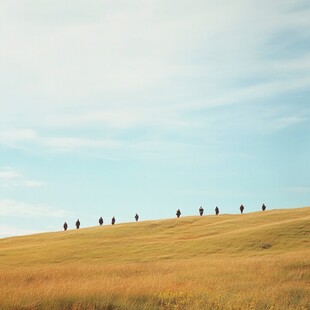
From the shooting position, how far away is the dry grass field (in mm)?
15688

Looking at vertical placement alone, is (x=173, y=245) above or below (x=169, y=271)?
above

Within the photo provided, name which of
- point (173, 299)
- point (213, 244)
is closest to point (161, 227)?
point (213, 244)

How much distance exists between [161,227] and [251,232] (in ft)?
68.1

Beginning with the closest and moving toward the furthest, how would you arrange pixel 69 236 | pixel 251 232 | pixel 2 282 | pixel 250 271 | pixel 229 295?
1. pixel 229 295
2. pixel 2 282
3. pixel 250 271
4. pixel 251 232
5. pixel 69 236

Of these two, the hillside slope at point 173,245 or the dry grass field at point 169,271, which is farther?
the hillside slope at point 173,245

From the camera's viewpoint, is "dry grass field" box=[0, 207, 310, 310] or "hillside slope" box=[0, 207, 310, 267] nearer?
"dry grass field" box=[0, 207, 310, 310]

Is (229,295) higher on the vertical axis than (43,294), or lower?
lower

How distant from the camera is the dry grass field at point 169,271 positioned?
1569 cm

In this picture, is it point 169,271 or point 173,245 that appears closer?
point 169,271

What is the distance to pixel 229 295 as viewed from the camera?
58.2ft

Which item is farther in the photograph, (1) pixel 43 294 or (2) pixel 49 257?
(2) pixel 49 257

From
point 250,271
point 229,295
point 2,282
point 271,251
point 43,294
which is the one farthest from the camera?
point 271,251

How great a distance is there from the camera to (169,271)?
89.0 ft

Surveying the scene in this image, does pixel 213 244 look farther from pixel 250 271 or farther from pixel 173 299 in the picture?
pixel 173 299
